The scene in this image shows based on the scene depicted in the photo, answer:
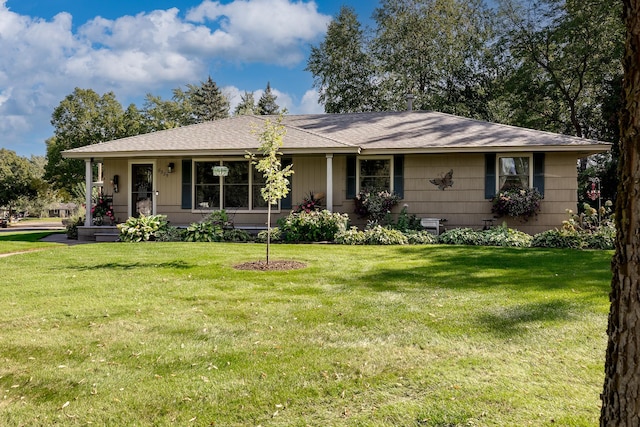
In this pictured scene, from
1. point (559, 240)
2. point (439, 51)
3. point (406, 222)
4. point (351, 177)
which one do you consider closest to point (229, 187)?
point (351, 177)

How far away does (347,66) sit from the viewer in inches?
1000

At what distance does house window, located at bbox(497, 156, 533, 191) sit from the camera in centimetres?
1175

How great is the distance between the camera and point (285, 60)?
28766mm

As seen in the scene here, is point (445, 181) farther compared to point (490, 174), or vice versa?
point (445, 181)

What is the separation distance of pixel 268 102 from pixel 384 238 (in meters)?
33.3

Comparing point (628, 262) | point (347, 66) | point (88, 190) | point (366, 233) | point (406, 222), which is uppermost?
point (347, 66)

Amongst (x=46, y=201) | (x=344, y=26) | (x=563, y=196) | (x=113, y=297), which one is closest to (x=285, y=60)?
(x=344, y=26)

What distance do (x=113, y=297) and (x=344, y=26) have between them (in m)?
23.9

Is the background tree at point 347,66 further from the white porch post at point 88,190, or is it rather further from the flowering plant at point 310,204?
the white porch post at point 88,190

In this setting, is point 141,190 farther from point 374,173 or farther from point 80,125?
point 80,125

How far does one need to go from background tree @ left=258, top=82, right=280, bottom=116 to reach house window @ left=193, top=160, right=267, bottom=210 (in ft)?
94.1

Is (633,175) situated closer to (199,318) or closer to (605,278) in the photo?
(199,318)

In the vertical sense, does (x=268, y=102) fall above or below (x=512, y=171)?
above

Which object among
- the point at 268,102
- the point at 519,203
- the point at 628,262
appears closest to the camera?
the point at 628,262
